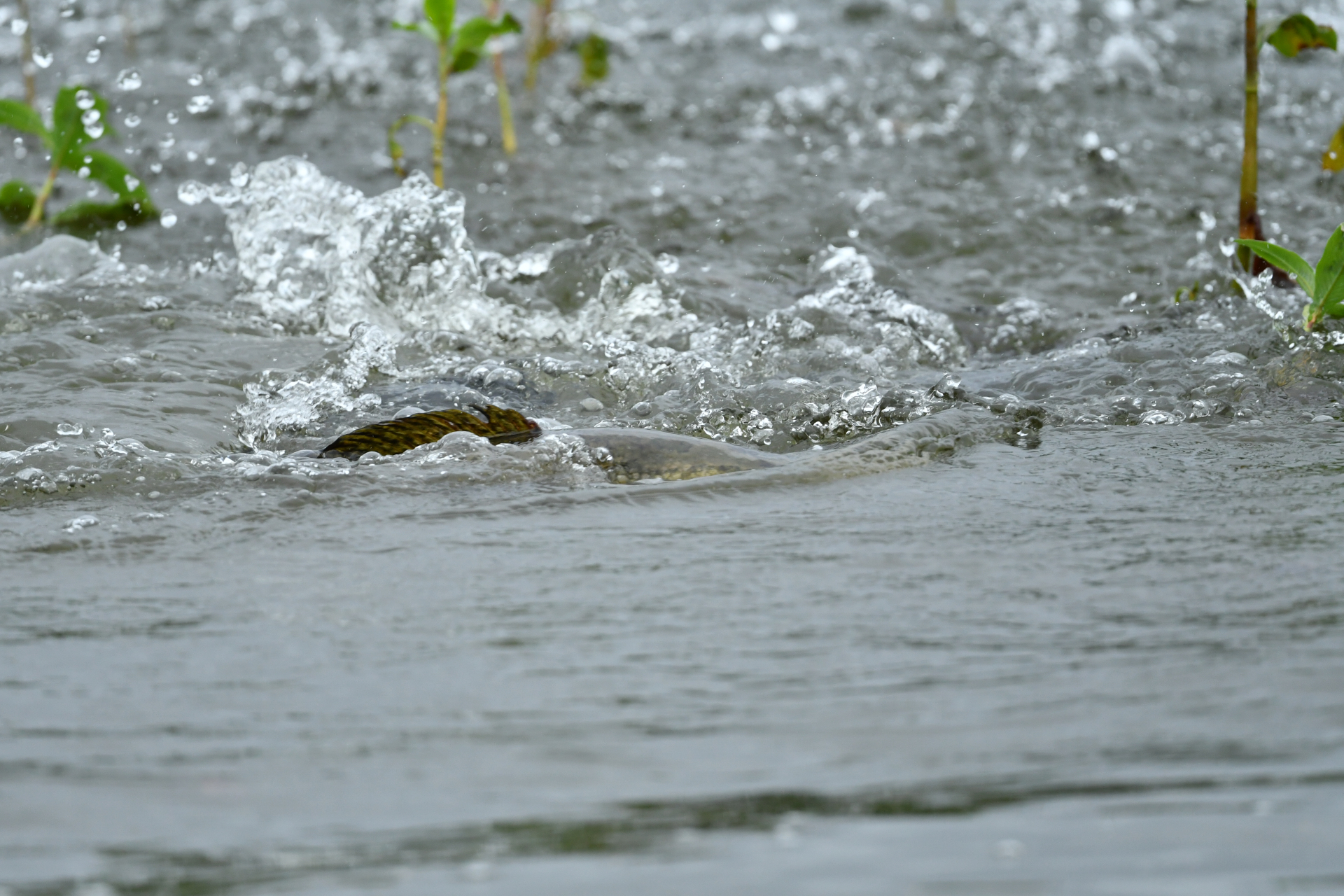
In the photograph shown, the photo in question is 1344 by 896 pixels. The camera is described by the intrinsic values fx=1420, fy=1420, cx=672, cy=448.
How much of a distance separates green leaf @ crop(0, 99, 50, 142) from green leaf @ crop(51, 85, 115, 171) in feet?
0.15

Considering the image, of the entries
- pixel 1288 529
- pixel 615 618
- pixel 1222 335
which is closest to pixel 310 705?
pixel 615 618

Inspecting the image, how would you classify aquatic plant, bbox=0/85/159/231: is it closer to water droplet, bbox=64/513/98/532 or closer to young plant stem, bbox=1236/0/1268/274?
water droplet, bbox=64/513/98/532

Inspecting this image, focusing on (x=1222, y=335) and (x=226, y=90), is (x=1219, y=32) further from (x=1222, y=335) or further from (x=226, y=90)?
(x=226, y=90)

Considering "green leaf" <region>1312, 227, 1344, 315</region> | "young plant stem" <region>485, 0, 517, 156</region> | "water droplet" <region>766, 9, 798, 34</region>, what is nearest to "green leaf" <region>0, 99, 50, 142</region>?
"young plant stem" <region>485, 0, 517, 156</region>

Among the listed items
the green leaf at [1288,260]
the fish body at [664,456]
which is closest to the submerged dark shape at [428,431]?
the fish body at [664,456]

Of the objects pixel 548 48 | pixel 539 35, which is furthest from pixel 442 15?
pixel 548 48

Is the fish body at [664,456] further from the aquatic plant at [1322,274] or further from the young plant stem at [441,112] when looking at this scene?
the young plant stem at [441,112]

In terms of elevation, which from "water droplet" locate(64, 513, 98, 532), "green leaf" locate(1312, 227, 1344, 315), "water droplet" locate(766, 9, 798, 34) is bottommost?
"water droplet" locate(64, 513, 98, 532)

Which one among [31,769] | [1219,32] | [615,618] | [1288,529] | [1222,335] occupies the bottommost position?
[31,769]

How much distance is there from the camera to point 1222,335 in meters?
3.89

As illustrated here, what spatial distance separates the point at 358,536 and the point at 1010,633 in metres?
1.17

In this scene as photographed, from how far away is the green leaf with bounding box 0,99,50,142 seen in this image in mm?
4859

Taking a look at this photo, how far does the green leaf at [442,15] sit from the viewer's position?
16.2ft

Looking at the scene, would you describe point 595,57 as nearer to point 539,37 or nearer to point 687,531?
point 539,37
